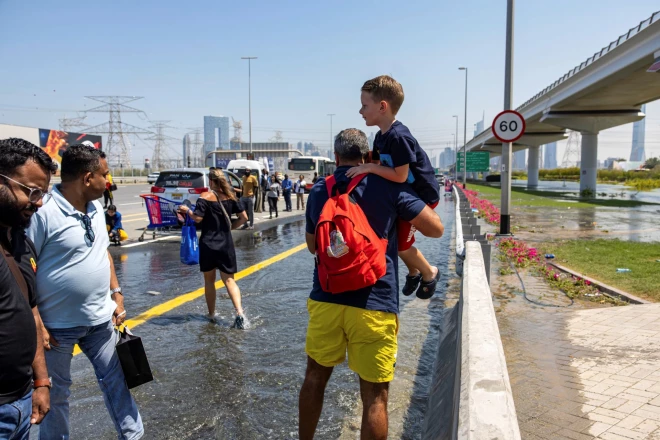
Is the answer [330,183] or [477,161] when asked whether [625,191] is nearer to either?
[477,161]

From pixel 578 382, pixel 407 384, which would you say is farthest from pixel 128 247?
pixel 578 382

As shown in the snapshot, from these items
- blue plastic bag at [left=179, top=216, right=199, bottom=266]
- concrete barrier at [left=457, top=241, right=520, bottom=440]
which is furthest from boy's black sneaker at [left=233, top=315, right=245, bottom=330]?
concrete barrier at [left=457, top=241, right=520, bottom=440]

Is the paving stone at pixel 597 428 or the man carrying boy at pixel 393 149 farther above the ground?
the man carrying boy at pixel 393 149

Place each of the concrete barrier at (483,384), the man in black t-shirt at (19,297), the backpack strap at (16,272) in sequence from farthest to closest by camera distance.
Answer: the backpack strap at (16,272), the man in black t-shirt at (19,297), the concrete barrier at (483,384)

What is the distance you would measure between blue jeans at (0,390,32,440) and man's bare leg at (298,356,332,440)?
1.32 meters

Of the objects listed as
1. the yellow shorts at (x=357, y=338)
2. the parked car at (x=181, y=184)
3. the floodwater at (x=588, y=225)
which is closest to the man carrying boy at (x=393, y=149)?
the yellow shorts at (x=357, y=338)

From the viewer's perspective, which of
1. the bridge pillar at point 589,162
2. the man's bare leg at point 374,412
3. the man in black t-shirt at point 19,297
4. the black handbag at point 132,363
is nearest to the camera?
the man in black t-shirt at point 19,297

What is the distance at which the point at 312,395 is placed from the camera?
2939 millimetres

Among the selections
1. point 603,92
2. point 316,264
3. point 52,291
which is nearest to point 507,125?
point 316,264

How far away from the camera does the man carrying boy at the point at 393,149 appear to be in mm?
2797

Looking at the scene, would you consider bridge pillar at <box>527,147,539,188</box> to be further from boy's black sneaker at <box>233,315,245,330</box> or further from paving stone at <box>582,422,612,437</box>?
paving stone at <box>582,422,612,437</box>

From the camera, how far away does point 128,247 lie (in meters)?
12.1

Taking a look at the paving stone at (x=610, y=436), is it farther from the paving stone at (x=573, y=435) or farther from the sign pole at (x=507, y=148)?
Answer: the sign pole at (x=507, y=148)

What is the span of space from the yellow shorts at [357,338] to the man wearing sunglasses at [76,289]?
1.26 m
